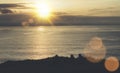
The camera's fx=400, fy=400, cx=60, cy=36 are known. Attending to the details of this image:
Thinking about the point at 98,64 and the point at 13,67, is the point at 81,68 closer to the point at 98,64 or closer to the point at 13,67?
the point at 98,64

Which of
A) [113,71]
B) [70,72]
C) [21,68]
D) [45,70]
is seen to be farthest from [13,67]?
[113,71]

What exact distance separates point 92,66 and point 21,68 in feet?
16.4

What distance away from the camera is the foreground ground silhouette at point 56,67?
1072 inches

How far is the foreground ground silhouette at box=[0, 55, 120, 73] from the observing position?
1072 inches

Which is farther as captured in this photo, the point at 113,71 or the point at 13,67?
the point at 13,67

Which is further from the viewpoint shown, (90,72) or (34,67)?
(34,67)

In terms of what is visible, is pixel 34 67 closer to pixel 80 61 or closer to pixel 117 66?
pixel 80 61

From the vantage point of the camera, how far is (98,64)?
95.7ft

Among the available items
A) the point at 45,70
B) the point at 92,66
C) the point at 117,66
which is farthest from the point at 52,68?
the point at 117,66

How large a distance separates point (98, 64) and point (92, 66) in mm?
1086

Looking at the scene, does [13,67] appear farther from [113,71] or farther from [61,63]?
[113,71]

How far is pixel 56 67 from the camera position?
2836cm

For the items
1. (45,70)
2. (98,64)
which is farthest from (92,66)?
(45,70)

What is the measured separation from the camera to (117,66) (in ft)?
93.4
